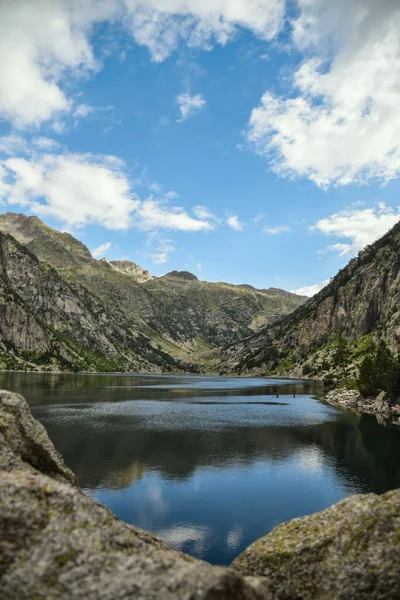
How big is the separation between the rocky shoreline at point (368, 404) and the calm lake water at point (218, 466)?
560 centimetres

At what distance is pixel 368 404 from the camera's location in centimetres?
13150

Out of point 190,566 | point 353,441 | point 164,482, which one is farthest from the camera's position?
point 353,441

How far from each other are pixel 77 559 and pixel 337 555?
10.4 metres

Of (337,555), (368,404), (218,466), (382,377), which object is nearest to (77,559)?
(337,555)

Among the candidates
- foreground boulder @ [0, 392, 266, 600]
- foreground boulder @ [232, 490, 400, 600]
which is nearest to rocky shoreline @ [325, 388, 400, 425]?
foreground boulder @ [232, 490, 400, 600]

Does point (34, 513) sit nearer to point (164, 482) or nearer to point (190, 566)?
point (190, 566)

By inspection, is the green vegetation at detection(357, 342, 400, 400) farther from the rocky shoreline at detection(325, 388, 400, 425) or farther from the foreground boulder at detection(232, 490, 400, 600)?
the foreground boulder at detection(232, 490, 400, 600)

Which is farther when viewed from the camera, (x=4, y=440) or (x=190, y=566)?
(x=4, y=440)

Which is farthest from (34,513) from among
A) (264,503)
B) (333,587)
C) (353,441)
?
(353,441)

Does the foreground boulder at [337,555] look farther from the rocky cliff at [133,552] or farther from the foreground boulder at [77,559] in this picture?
the foreground boulder at [77,559]

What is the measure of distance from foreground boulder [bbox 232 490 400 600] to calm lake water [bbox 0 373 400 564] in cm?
1625

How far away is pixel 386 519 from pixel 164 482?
4078cm

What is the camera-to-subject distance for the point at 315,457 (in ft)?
223

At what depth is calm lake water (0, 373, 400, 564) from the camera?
1578 inches
